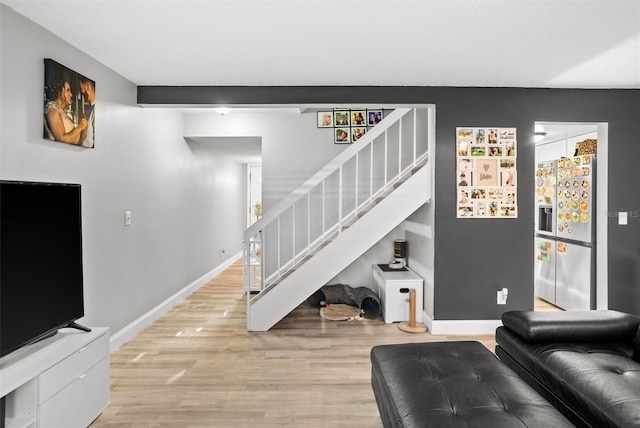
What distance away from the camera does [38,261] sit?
2125 millimetres

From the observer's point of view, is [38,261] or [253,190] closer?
[38,261]

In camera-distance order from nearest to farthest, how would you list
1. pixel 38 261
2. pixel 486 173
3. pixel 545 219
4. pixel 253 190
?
pixel 38 261, pixel 486 173, pixel 545 219, pixel 253 190

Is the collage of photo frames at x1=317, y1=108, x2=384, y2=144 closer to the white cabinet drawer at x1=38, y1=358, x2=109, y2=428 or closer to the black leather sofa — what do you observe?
the black leather sofa

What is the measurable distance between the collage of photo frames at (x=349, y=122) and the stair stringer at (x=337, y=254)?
1.40 meters

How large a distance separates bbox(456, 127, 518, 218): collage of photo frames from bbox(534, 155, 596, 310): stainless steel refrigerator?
89 cm

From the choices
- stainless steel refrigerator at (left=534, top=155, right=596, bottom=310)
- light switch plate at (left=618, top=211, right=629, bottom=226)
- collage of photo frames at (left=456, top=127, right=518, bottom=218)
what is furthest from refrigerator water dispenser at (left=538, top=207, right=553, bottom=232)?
collage of photo frames at (left=456, top=127, right=518, bottom=218)

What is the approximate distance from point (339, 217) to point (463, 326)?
1687 mm

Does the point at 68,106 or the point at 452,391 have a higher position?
the point at 68,106

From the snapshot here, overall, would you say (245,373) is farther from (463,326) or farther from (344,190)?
(344,190)

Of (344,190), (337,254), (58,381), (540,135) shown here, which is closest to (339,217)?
(337,254)

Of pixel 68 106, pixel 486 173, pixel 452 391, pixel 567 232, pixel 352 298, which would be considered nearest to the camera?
pixel 452 391

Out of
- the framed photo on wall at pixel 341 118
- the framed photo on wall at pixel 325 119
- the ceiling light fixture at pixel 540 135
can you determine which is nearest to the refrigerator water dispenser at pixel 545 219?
the ceiling light fixture at pixel 540 135

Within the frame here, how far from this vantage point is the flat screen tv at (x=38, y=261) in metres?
1.91

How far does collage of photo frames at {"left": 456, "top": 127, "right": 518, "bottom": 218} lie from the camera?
3850 millimetres
